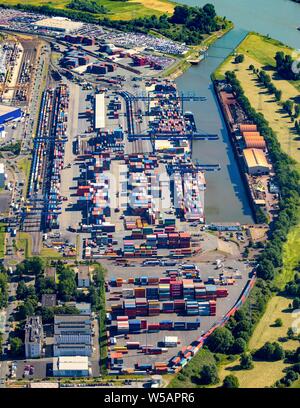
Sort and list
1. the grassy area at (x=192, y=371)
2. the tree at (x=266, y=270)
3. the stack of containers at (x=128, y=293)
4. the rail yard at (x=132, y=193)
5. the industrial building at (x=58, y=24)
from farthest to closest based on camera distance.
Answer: the industrial building at (x=58, y=24) < the tree at (x=266, y=270) < the stack of containers at (x=128, y=293) < the rail yard at (x=132, y=193) < the grassy area at (x=192, y=371)

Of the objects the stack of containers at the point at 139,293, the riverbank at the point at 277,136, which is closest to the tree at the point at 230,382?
the riverbank at the point at 277,136

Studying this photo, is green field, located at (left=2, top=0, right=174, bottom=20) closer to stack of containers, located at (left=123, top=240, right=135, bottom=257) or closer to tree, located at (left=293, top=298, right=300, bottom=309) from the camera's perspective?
stack of containers, located at (left=123, top=240, right=135, bottom=257)

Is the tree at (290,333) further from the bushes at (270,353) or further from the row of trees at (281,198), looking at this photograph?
the row of trees at (281,198)

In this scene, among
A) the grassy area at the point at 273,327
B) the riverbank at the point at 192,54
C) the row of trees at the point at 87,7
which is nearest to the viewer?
the grassy area at the point at 273,327

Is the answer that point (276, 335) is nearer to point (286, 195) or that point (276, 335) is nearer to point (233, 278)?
point (233, 278)

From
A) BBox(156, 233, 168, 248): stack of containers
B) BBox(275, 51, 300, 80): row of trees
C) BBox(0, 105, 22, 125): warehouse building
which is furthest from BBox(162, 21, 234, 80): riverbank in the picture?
BBox(156, 233, 168, 248): stack of containers

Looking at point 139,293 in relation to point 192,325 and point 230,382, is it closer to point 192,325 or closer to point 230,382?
point 192,325
